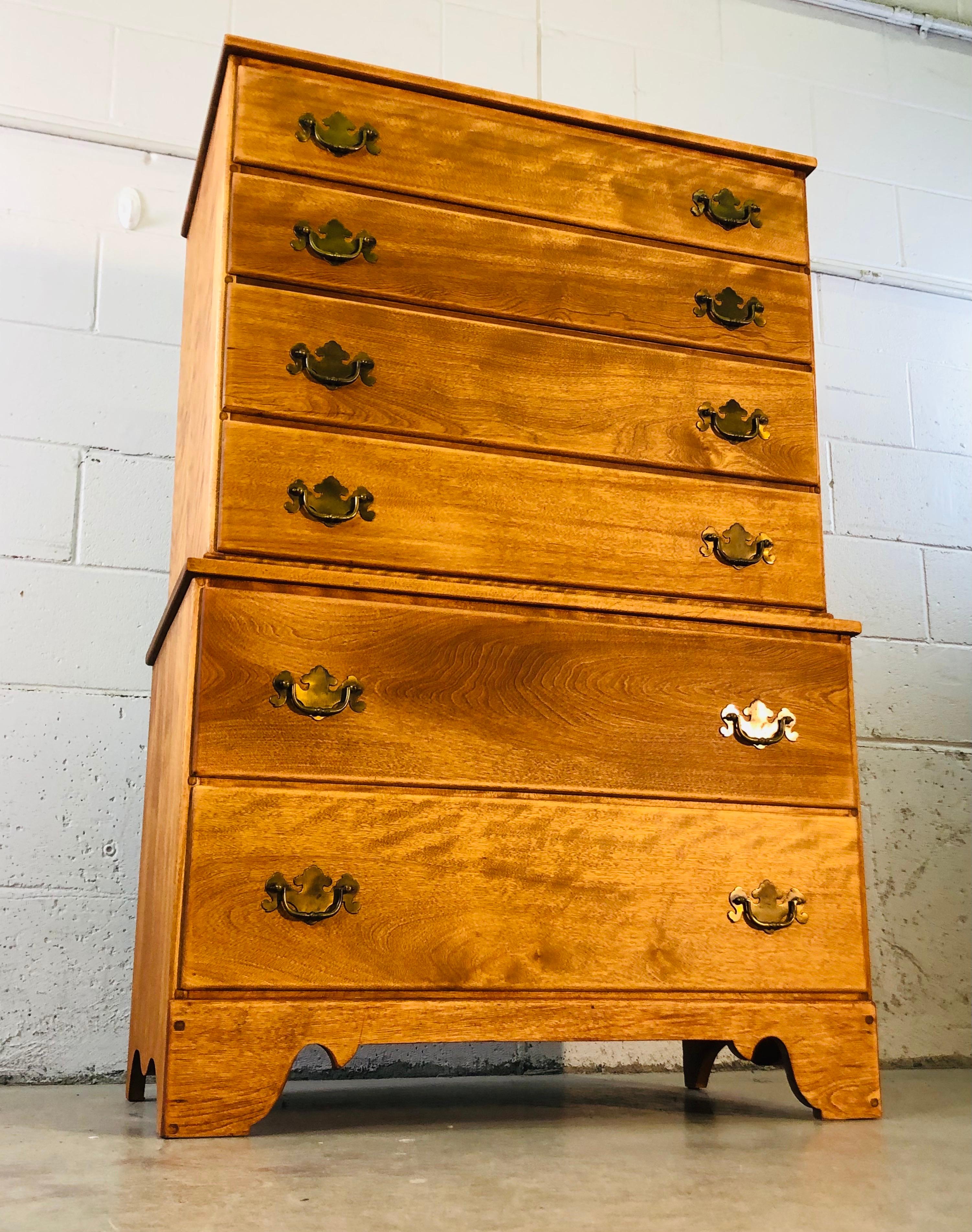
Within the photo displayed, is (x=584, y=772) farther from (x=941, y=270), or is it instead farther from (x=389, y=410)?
(x=941, y=270)

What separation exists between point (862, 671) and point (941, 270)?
102 centimetres

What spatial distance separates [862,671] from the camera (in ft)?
8.47

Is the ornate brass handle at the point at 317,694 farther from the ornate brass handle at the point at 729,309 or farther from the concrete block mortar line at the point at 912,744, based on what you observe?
the concrete block mortar line at the point at 912,744

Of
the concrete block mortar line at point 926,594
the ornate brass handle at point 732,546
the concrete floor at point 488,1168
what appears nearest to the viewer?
the concrete floor at point 488,1168

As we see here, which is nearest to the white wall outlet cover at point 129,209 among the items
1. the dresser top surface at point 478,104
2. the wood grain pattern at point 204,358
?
the wood grain pattern at point 204,358

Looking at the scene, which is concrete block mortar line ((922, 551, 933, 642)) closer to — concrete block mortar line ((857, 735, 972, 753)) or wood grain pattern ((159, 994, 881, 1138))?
concrete block mortar line ((857, 735, 972, 753))

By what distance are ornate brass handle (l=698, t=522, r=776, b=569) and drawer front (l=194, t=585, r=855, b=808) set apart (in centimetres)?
11

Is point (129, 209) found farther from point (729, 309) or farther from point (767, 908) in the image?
point (767, 908)

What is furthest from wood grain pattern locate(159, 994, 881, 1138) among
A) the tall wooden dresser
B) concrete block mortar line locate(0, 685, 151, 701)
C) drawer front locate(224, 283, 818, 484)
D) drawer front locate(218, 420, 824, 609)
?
concrete block mortar line locate(0, 685, 151, 701)

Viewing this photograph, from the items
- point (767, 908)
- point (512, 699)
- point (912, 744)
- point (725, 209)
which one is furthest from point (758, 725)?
point (912, 744)

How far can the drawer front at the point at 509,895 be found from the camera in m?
1.36

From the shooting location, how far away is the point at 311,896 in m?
1.37

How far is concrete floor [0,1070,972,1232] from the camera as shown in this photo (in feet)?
3.36

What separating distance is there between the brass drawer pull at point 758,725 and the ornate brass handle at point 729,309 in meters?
0.56
